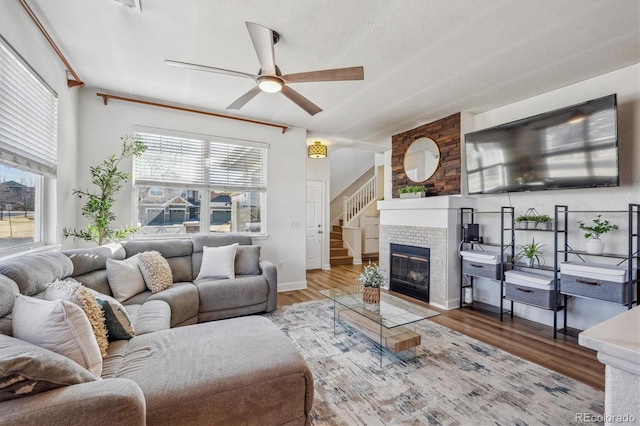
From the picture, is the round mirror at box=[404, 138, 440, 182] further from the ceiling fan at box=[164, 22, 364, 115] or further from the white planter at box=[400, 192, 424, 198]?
the ceiling fan at box=[164, 22, 364, 115]

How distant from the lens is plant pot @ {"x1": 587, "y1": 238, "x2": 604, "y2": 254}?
273cm

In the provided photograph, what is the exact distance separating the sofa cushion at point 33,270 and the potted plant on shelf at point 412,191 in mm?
4124

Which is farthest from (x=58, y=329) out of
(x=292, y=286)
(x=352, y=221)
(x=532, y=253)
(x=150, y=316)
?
(x=352, y=221)

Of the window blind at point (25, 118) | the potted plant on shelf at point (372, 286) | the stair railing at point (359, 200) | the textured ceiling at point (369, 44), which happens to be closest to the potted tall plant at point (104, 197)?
the window blind at point (25, 118)

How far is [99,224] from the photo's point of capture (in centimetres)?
318

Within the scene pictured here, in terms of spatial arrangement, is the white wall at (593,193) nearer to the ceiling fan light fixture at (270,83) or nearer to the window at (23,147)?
the ceiling fan light fixture at (270,83)

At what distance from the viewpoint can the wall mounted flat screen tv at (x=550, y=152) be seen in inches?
104

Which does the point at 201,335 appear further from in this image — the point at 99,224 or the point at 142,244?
the point at 99,224

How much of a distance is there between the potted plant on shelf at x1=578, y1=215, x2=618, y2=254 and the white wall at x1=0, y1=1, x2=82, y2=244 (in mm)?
5016

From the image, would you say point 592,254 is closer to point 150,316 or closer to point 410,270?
point 410,270

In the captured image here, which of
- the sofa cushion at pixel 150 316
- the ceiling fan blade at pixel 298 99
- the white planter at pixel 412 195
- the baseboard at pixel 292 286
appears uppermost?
the ceiling fan blade at pixel 298 99

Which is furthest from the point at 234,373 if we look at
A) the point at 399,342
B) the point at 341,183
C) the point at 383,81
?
the point at 341,183

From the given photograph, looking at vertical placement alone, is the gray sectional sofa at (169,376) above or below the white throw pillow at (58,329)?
below

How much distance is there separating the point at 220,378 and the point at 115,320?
2.95 feet
